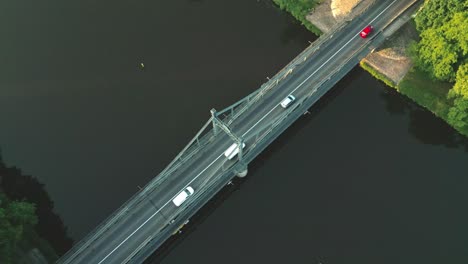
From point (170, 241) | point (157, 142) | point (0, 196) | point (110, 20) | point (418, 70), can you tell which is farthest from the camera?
point (110, 20)

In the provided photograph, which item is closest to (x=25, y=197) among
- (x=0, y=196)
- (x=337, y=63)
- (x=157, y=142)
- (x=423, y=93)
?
(x=0, y=196)

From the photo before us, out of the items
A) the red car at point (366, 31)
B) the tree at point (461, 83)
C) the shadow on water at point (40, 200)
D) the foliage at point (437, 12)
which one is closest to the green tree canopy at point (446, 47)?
the foliage at point (437, 12)

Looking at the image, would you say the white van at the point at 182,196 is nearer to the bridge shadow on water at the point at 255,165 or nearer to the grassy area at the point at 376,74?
the bridge shadow on water at the point at 255,165

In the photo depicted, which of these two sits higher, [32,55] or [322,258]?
[32,55]

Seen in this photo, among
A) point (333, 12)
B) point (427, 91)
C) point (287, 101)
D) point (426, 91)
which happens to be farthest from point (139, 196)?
point (427, 91)

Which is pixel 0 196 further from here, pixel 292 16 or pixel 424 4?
pixel 424 4
